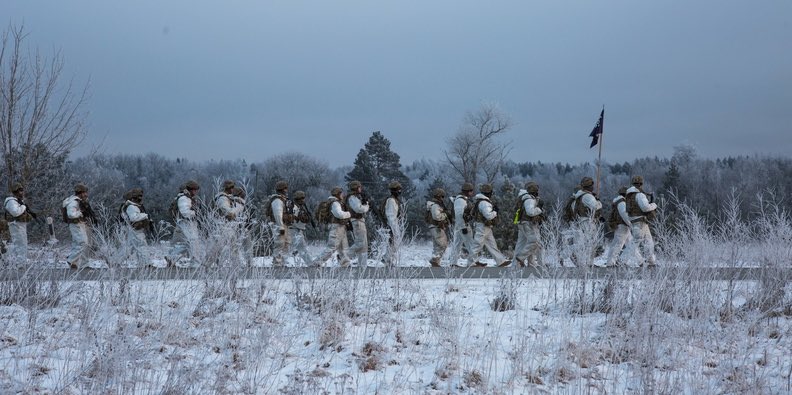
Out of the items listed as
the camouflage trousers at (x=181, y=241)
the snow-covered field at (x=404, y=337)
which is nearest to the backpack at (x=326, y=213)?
the camouflage trousers at (x=181, y=241)

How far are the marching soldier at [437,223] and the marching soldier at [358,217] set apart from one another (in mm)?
1455

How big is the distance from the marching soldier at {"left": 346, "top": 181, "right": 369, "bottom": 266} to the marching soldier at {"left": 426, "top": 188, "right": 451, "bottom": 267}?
4.77 ft

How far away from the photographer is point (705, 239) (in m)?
8.93

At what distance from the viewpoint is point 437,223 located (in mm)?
14398

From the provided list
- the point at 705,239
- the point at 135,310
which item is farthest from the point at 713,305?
the point at 135,310

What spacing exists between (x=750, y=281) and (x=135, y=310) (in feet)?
25.6

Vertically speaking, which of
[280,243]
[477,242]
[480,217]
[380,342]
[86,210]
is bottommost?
[380,342]

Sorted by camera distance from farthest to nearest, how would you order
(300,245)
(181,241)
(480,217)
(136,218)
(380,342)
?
1. (300,245)
2. (480,217)
3. (181,241)
4. (136,218)
5. (380,342)

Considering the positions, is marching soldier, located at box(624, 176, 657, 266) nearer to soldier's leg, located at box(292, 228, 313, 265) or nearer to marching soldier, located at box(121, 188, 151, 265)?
soldier's leg, located at box(292, 228, 313, 265)

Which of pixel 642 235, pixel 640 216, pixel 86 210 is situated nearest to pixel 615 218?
pixel 640 216

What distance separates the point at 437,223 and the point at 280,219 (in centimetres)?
327

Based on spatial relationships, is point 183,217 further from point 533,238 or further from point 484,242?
point 533,238

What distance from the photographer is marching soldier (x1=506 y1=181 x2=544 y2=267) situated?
13430mm

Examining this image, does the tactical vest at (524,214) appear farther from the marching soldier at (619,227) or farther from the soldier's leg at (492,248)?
the marching soldier at (619,227)
